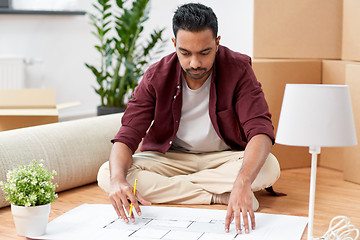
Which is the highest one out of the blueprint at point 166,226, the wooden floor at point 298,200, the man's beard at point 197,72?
the man's beard at point 197,72

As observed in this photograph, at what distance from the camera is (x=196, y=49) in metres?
1.81

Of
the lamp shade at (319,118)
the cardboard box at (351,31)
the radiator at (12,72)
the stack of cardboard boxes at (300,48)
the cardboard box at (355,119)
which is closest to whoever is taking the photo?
the lamp shade at (319,118)

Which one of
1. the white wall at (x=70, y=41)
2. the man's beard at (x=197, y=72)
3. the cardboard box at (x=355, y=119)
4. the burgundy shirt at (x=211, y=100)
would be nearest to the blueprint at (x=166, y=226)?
the burgundy shirt at (x=211, y=100)

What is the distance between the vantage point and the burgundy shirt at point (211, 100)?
6.55ft

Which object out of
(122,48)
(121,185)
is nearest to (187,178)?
(121,185)

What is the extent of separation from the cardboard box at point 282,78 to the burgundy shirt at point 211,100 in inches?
22.7

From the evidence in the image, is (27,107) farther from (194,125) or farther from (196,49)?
(196,49)

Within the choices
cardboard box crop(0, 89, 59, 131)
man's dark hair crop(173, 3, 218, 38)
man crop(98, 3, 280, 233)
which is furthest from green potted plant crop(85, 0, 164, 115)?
man's dark hair crop(173, 3, 218, 38)

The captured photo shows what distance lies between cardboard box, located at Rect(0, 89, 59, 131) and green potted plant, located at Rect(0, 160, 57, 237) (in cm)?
101

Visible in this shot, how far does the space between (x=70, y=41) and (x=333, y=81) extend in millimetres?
2539

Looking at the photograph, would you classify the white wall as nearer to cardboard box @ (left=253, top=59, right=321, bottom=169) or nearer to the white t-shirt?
cardboard box @ (left=253, top=59, right=321, bottom=169)

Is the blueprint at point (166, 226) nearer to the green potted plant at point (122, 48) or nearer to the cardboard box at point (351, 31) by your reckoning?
the cardboard box at point (351, 31)

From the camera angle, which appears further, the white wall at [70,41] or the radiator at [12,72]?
the radiator at [12,72]

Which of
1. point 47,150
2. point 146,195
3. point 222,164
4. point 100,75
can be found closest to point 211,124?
point 222,164
